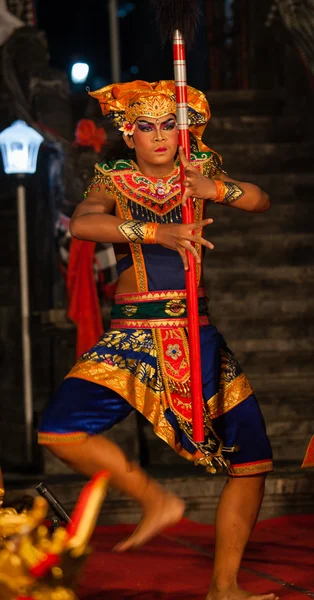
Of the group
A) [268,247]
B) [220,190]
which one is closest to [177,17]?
[220,190]

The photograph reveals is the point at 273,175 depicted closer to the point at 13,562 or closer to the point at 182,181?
the point at 182,181

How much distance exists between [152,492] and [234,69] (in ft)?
30.6

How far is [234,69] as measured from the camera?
510 inches

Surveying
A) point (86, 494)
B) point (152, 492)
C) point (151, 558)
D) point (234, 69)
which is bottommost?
point (151, 558)

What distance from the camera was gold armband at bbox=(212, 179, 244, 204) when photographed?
4480 mm

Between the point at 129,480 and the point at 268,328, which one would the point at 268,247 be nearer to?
the point at 268,328

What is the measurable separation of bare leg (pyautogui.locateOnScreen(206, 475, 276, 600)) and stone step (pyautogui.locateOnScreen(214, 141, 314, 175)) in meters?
5.83

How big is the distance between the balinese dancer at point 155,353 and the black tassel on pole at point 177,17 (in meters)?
0.35

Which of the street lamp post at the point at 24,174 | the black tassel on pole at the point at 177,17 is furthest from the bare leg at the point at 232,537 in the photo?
the street lamp post at the point at 24,174

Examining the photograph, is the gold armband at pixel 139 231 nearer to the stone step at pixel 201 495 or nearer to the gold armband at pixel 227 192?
the gold armband at pixel 227 192

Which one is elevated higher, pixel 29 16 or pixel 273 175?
pixel 29 16

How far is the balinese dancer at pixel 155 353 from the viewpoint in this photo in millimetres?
4371

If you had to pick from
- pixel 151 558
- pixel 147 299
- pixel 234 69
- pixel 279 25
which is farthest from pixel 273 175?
pixel 147 299

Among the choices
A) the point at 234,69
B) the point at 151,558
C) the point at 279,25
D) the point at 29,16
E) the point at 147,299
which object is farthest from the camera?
the point at 234,69
